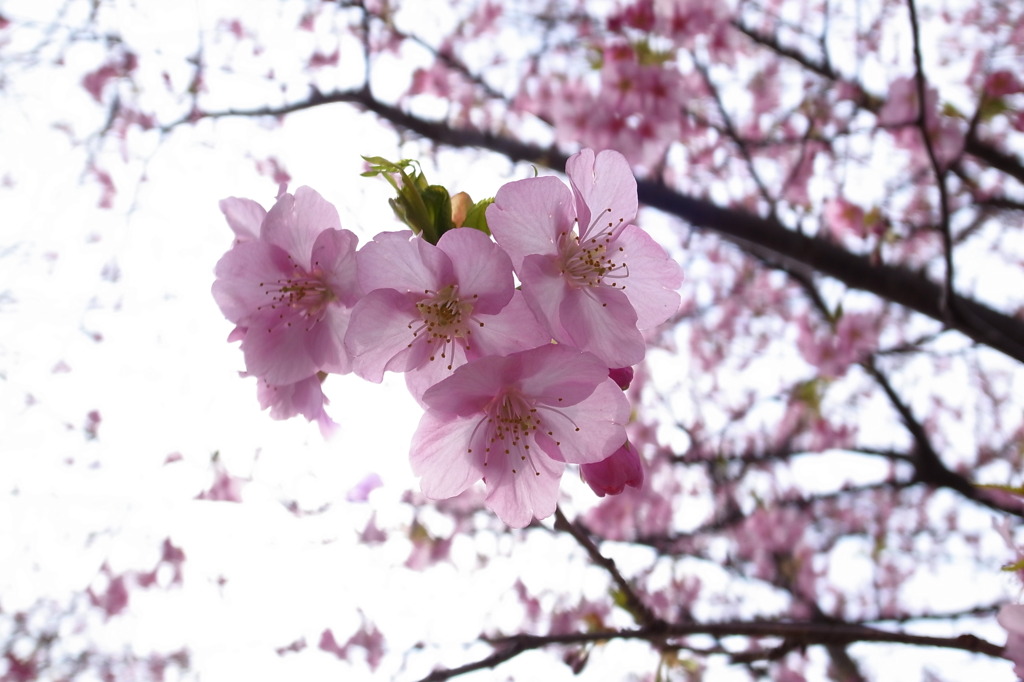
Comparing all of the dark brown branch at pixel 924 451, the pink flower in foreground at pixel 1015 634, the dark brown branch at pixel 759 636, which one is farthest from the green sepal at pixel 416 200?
the dark brown branch at pixel 924 451

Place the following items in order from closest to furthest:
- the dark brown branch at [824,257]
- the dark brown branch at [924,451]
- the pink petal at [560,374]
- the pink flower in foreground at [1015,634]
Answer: the pink petal at [560,374], the pink flower in foreground at [1015,634], the dark brown branch at [824,257], the dark brown branch at [924,451]

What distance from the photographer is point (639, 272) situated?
109 cm

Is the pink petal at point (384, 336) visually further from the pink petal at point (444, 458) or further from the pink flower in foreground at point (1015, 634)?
the pink flower in foreground at point (1015, 634)

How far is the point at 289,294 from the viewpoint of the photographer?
3.61ft

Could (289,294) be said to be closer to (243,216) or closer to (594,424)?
(243,216)

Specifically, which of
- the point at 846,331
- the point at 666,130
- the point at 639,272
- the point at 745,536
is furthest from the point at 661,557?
the point at 639,272

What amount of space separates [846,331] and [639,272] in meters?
4.22

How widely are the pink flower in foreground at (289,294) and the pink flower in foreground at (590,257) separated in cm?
32

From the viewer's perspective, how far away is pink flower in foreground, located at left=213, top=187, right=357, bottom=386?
1082mm

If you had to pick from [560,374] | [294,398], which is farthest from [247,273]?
[560,374]

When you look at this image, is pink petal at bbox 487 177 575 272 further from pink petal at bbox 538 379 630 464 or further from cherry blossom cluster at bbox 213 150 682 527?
pink petal at bbox 538 379 630 464

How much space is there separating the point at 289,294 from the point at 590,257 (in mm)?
511

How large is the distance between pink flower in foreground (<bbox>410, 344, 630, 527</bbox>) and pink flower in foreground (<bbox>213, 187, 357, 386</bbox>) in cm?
23

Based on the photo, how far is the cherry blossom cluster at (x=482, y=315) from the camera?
0.96m
